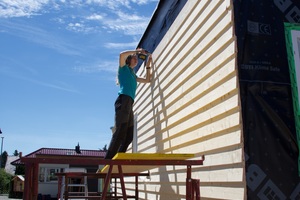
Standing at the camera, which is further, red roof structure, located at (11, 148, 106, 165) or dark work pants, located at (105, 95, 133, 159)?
red roof structure, located at (11, 148, 106, 165)

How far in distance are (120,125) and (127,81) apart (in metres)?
0.72

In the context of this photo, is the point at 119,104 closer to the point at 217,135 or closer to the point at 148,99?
the point at 217,135

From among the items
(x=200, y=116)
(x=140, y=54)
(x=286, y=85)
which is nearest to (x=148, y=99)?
(x=140, y=54)

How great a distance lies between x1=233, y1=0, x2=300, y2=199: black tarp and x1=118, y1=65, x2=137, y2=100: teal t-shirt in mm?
2141

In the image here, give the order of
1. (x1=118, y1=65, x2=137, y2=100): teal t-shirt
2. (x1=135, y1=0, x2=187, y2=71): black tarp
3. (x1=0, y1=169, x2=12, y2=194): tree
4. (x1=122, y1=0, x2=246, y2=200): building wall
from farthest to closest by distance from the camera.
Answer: (x1=0, y1=169, x2=12, y2=194): tree, (x1=135, y1=0, x2=187, y2=71): black tarp, (x1=118, y1=65, x2=137, y2=100): teal t-shirt, (x1=122, y1=0, x2=246, y2=200): building wall

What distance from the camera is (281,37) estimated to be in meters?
3.54

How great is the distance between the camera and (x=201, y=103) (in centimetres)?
424

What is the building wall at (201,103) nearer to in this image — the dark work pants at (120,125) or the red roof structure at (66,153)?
the dark work pants at (120,125)

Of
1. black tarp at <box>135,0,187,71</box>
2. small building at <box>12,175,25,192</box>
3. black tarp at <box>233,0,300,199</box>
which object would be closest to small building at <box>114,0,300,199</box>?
Result: black tarp at <box>233,0,300,199</box>

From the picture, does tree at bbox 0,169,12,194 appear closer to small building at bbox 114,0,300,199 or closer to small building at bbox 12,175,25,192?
small building at bbox 12,175,25,192

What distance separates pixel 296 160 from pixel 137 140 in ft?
16.8

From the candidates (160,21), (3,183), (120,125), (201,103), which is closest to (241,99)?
(201,103)

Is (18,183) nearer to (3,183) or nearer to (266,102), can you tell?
(3,183)

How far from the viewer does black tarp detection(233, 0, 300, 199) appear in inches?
123
